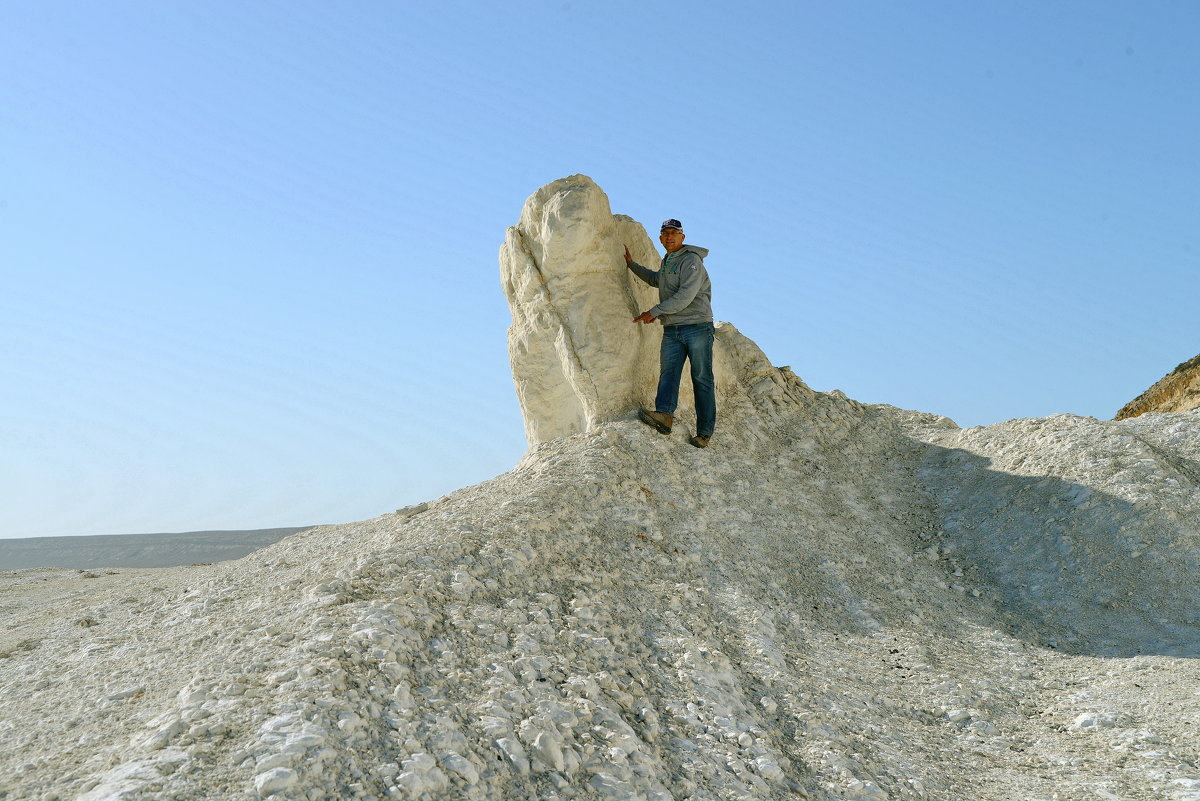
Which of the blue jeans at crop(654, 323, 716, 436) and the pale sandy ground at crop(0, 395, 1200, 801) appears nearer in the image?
the pale sandy ground at crop(0, 395, 1200, 801)

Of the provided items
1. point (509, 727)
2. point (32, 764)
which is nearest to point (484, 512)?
point (509, 727)

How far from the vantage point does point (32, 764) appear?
4.66 meters

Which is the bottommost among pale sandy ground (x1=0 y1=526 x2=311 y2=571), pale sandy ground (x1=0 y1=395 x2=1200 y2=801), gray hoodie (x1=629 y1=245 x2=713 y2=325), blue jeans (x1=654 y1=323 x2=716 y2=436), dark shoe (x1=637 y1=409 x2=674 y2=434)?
pale sandy ground (x1=0 y1=395 x2=1200 y2=801)

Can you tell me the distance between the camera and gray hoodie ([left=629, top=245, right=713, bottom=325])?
30.9 feet

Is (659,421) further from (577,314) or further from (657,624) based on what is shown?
(657,624)

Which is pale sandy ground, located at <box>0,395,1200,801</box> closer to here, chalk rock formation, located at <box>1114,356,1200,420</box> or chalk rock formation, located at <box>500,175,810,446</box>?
chalk rock formation, located at <box>500,175,810,446</box>

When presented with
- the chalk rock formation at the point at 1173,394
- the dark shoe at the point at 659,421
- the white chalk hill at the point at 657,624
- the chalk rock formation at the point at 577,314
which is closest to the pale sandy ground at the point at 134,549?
the white chalk hill at the point at 657,624

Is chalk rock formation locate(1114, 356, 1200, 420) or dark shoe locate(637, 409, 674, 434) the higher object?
chalk rock formation locate(1114, 356, 1200, 420)

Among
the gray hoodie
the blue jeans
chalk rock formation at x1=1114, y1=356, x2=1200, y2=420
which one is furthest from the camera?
chalk rock formation at x1=1114, y1=356, x2=1200, y2=420

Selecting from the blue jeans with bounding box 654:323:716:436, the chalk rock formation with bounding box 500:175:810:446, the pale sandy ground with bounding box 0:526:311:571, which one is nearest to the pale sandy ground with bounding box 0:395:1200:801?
the blue jeans with bounding box 654:323:716:436

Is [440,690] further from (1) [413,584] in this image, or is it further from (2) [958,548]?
(2) [958,548]

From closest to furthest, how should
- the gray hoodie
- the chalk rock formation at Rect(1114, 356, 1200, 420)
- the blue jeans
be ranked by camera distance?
1. the gray hoodie
2. the blue jeans
3. the chalk rock formation at Rect(1114, 356, 1200, 420)

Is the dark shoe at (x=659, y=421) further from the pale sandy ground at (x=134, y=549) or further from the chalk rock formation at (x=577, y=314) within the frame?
the pale sandy ground at (x=134, y=549)

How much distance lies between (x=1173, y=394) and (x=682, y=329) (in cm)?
1314
